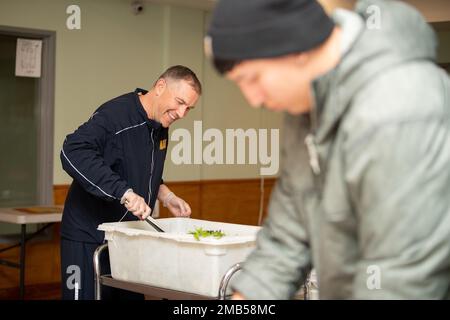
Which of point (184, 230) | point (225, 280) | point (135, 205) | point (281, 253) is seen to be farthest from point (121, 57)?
point (281, 253)

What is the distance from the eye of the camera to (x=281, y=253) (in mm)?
1264

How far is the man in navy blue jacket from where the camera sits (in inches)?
112

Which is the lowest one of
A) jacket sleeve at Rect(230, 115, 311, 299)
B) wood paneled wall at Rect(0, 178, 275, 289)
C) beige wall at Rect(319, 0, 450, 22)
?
wood paneled wall at Rect(0, 178, 275, 289)

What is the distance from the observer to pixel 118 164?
2.88 m

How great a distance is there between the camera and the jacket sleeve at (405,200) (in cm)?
92

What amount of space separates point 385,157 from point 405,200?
0.20 ft

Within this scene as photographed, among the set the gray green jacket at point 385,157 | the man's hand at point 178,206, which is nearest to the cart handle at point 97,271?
the man's hand at point 178,206

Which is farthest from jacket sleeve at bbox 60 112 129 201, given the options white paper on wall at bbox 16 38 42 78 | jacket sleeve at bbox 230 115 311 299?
white paper on wall at bbox 16 38 42 78

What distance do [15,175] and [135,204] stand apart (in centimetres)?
297

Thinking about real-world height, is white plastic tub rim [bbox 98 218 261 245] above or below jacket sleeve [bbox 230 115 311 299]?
below

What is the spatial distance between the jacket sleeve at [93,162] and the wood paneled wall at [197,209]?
2.64m

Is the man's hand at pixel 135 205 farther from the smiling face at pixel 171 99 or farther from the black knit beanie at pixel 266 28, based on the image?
the black knit beanie at pixel 266 28

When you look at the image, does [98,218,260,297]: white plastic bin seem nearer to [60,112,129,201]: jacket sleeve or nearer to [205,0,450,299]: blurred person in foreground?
[60,112,129,201]: jacket sleeve
